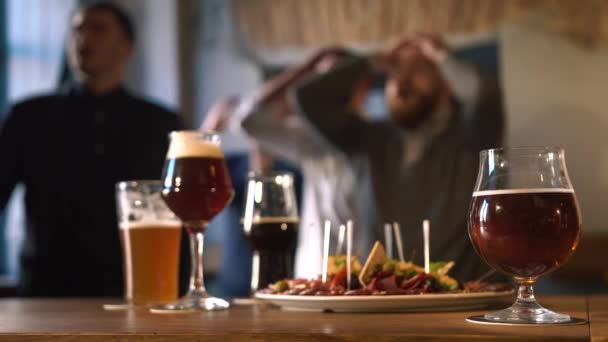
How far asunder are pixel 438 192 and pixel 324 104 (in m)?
0.57

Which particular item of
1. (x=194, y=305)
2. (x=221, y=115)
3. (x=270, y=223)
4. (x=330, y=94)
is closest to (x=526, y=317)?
(x=194, y=305)

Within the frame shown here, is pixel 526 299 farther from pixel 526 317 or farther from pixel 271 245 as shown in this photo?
pixel 271 245

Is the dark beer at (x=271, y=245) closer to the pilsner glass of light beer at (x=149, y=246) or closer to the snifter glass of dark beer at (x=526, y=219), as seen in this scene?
the pilsner glass of light beer at (x=149, y=246)

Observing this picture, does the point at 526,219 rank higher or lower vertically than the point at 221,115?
lower

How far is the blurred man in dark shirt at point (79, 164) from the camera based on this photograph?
2.26 m

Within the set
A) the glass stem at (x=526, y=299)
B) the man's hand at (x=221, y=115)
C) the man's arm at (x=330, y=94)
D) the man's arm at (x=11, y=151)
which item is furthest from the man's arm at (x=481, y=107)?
the glass stem at (x=526, y=299)

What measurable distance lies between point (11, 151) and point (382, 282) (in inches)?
64.7

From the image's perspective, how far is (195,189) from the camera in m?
1.03

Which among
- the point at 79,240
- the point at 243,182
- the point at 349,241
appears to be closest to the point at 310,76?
the point at 243,182

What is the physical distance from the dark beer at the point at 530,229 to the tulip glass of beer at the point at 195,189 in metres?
0.40

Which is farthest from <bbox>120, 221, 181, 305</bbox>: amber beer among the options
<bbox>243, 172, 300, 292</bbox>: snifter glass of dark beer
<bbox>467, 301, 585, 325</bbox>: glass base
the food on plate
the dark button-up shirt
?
the dark button-up shirt

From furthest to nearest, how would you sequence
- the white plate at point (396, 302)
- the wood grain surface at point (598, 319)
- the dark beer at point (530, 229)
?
the white plate at point (396, 302) < the dark beer at point (530, 229) < the wood grain surface at point (598, 319)

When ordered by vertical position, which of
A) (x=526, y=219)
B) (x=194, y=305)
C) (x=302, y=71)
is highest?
(x=302, y=71)

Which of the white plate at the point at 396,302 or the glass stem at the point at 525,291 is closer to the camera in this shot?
the glass stem at the point at 525,291
